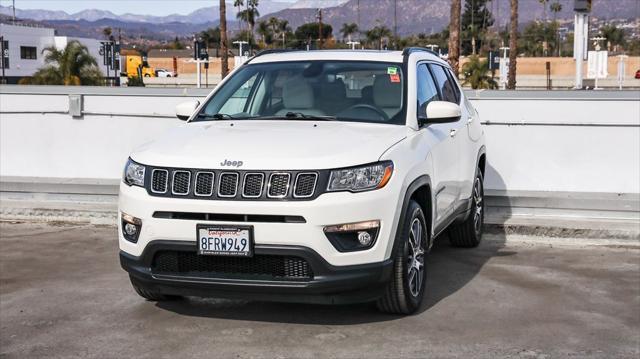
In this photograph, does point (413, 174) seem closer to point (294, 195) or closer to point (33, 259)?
point (294, 195)

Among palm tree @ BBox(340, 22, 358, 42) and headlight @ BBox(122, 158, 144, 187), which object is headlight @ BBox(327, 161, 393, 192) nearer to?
headlight @ BBox(122, 158, 144, 187)

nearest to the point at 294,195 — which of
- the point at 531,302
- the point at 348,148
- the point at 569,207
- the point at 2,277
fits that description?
the point at 348,148

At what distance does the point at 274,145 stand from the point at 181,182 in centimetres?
62

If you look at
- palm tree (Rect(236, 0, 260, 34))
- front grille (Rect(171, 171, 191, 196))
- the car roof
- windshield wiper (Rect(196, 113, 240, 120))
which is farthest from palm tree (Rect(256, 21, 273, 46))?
front grille (Rect(171, 171, 191, 196))

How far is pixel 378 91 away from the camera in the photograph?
6.30 meters

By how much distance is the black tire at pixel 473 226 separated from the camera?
26.1ft

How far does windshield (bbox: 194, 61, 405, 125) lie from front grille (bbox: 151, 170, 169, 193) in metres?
1.14

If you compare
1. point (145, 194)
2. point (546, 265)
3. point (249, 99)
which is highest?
point (249, 99)

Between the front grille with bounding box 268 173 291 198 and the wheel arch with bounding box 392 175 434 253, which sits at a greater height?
the front grille with bounding box 268 173 291 198

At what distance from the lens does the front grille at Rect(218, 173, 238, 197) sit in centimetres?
503

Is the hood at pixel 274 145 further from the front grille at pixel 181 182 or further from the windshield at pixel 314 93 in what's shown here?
the windshield at pixel 314 93

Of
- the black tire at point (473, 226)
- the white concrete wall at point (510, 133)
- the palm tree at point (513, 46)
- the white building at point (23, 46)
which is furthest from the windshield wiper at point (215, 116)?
the white building at point (23, 46)

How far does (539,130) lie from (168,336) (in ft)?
18.5

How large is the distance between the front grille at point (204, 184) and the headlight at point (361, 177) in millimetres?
719
